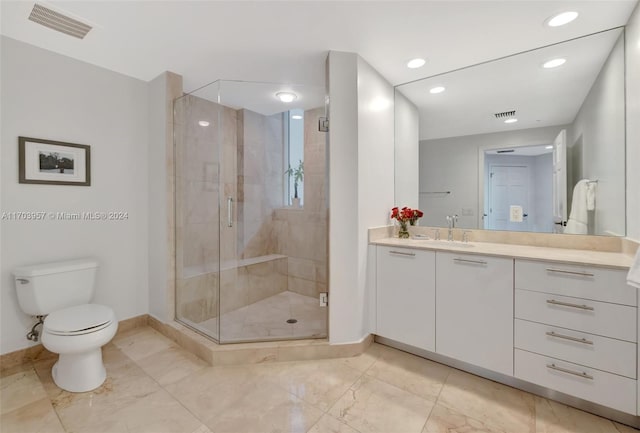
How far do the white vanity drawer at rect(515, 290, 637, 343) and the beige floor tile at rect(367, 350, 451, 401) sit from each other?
669 mm

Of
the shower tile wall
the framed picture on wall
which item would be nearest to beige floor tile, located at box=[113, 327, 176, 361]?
the shower tile wall

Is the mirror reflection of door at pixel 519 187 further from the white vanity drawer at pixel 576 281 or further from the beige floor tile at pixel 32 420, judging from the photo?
the beige floor tile at pixel 32 420

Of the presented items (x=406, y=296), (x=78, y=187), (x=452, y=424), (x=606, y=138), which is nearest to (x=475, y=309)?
(x=406, y=296)

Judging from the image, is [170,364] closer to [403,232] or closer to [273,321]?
[273,321]

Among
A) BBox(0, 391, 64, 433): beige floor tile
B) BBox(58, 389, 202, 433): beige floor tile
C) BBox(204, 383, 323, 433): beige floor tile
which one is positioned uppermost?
BBox(0, 391, 64, 433): beige floor tile

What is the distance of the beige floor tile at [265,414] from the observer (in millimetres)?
1460

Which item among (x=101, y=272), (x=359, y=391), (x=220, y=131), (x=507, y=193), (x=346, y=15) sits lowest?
(x=359, y=391)

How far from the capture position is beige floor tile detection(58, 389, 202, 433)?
146 cm

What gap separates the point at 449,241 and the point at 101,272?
9.89 ft

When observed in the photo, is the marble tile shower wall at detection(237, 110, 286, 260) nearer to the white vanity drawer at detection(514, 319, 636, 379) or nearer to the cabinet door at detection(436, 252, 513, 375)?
the cabinet door at detection(436, 252, 513, 375)

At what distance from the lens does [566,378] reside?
156 cm

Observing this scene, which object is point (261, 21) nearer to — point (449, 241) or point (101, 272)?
point (449, 241)

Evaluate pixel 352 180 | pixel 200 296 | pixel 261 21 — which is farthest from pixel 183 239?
pixel 261 21

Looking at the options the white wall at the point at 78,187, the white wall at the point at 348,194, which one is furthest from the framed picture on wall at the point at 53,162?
the white wall at the point at 348,194
